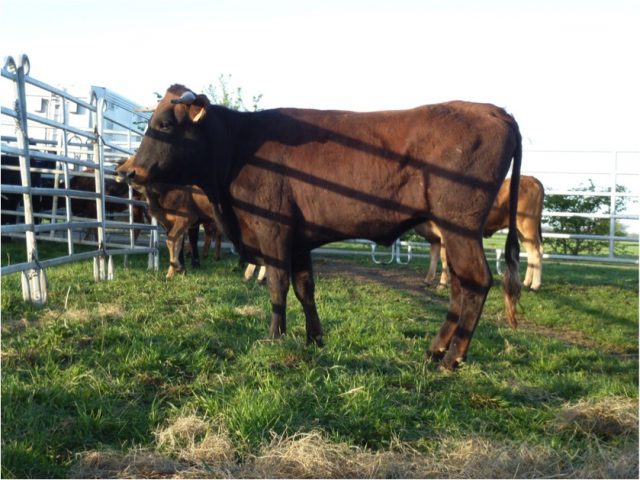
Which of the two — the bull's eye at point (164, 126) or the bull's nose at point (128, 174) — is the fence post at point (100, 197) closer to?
the bull's nose at point (128, 174)

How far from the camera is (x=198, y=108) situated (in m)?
5.53

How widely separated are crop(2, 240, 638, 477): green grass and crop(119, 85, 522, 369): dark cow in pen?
48 cm

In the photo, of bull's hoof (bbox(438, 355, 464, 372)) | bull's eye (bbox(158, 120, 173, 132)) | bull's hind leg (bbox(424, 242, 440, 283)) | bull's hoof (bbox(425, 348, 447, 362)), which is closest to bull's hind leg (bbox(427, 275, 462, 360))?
bull's hoof (bbox(425, 348, 447, 362))

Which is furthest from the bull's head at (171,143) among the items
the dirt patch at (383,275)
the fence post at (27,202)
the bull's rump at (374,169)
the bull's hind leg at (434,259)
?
the bull's hind leg at (434,259)

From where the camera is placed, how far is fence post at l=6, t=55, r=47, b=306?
6.40 metres

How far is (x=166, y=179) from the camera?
5676 millimetres

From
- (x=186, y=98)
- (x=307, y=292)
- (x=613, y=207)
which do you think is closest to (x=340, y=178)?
(x=307, y=292)

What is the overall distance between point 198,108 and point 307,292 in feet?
5.45

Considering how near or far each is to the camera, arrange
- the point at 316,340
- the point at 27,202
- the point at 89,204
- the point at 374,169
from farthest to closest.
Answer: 1. the point at 89,204
2. the point at 27,202
3. the point at 316,340
4. the point at 374,169

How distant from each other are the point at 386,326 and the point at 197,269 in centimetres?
539

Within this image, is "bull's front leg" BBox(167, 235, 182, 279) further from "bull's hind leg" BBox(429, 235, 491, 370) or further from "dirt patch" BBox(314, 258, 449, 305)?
"bull's hind leg" BBox(429, 235, 491, 370)

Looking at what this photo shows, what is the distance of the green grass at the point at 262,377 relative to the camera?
11.3 feet

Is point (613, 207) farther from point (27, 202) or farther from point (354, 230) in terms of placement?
point (27, 202)

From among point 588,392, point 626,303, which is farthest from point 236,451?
point 626,303
